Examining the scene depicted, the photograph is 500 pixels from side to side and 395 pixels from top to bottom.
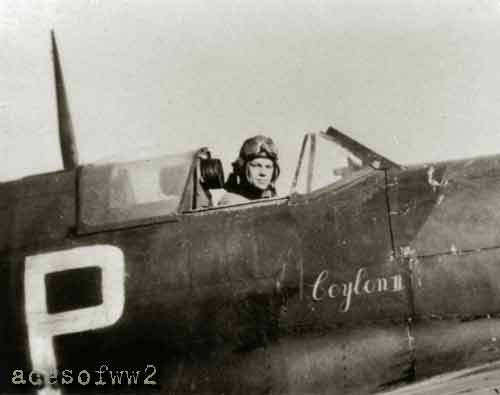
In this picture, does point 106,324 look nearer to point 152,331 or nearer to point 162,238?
A: point 152,331

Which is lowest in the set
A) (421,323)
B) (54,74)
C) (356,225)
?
(421,323)

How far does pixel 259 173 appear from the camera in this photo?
5387 mm

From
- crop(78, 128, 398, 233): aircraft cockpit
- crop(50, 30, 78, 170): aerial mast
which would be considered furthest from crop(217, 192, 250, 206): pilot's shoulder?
crop(50, 30, 78, 170): aerial mast

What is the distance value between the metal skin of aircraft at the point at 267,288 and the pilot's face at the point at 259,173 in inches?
30.0

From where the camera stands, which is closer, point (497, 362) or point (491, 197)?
point (497, 362)

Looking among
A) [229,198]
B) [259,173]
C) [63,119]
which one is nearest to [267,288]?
[229,198]

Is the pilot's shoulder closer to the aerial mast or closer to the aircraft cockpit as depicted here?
the aircraft cockpit

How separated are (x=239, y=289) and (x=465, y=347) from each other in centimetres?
145

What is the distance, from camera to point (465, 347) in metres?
3.82

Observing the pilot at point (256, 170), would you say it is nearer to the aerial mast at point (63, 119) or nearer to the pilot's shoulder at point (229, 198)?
the pilot's shoulder at point (229, 198)

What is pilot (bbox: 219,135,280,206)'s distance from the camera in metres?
5.38

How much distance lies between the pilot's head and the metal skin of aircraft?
2.52ft

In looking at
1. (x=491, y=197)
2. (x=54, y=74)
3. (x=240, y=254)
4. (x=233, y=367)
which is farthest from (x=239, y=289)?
(x=54, y=74)

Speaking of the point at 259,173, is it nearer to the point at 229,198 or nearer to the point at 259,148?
the point at 259,148
